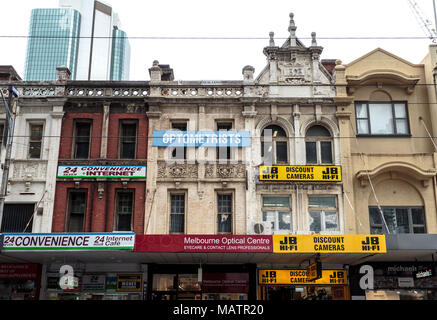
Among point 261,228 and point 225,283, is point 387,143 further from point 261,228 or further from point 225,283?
point 225,283

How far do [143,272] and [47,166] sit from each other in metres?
6.88

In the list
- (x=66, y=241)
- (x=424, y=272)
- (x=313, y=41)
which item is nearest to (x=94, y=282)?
(x=66, y=241)

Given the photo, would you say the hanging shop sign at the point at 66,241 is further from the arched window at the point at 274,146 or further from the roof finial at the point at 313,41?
the roof finial at the point at 313,41

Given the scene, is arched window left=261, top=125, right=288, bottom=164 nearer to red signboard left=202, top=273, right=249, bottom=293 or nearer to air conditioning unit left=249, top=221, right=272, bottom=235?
air conditioning unit left=249, top=221, right=272, bottom=235

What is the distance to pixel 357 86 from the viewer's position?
2230 centimetres

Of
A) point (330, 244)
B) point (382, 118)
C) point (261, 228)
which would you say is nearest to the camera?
point (330, 244)

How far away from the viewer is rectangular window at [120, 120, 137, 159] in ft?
72.5

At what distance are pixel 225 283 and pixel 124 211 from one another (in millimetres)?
5853

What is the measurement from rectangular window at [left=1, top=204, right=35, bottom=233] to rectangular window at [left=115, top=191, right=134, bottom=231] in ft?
13.0

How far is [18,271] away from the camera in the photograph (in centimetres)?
2020

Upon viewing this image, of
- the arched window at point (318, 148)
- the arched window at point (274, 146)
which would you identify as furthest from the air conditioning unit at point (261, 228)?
the arched window at point (318, 148)

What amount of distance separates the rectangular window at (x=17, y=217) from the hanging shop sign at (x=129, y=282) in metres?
4.94

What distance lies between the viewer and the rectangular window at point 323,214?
68.4 ft

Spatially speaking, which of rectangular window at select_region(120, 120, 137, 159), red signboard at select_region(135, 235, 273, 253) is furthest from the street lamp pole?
red signboard at select_region(135, 235, 273, 253)
